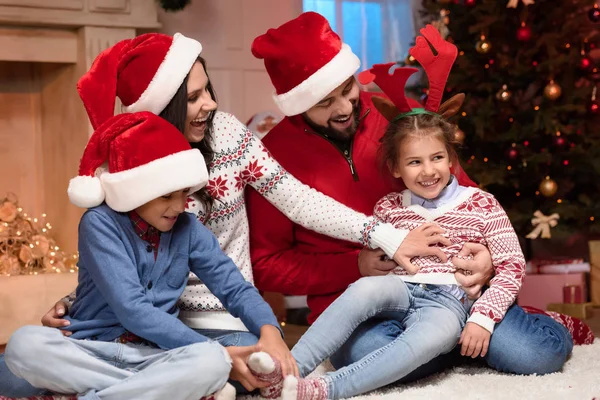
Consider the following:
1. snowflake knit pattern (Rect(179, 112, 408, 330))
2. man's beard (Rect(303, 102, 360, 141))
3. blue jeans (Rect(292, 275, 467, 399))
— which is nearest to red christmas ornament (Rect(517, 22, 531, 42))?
man's beard (Rect(303, 102, 360, 141))

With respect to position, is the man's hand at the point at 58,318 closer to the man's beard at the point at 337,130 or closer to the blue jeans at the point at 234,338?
the blue jeans at the point at 234,338

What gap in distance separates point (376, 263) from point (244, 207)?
389mm

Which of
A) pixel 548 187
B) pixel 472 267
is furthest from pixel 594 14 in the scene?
pixel 472 267

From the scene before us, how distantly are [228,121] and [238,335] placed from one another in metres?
0.59

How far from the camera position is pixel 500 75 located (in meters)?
4.11

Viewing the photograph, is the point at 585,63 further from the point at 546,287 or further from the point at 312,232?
the point at 312,232

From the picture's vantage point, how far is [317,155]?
8.05 ft

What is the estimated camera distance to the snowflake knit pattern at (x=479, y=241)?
2092 millimetres

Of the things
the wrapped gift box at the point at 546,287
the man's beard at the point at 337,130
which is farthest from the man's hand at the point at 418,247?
the wrapped gift box at the point at 546,287

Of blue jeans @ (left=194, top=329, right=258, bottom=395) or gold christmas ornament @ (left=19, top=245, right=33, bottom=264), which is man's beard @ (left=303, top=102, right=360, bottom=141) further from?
gold christmas ornament @ (left=19, top=245, right=33, bottom=264)

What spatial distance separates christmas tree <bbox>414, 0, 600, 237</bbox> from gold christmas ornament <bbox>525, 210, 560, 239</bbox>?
37mm

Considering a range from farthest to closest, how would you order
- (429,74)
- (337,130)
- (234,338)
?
(337,130), (429,74), (234,338)

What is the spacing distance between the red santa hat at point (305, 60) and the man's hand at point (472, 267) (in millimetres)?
580


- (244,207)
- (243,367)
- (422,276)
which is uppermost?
(244,207)
